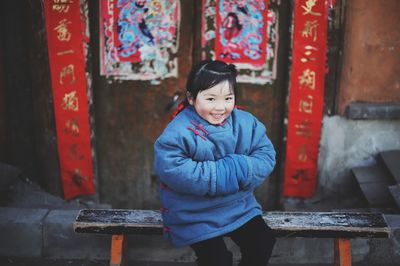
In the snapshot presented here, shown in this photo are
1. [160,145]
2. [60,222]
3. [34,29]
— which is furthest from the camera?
[34,29]

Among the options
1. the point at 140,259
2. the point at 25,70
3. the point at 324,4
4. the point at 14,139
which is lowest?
the point at 140,259

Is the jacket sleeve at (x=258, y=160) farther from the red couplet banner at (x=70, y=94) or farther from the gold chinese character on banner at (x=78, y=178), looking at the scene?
the gold chinese character on banner at (x=78, y=178)

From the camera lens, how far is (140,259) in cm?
391

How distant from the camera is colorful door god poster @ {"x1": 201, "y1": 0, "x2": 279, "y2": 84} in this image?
4117mm

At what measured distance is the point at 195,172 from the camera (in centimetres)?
270

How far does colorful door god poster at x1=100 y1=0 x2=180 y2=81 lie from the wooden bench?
141 cm

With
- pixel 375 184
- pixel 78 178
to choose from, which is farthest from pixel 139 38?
pixel 375 184

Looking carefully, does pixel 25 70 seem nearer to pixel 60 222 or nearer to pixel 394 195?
pixel 60 222

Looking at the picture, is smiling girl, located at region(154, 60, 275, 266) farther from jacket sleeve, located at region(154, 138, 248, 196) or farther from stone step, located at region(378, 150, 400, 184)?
stone step, located at region(378, 150, 400, 184)

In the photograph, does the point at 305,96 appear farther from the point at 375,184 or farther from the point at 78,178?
the point at 78,178

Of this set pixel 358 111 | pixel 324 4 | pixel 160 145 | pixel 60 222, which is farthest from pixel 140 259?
pixel 324 4

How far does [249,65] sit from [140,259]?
1813 mm

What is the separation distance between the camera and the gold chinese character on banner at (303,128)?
168 inches

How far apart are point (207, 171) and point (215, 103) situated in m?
0.38
